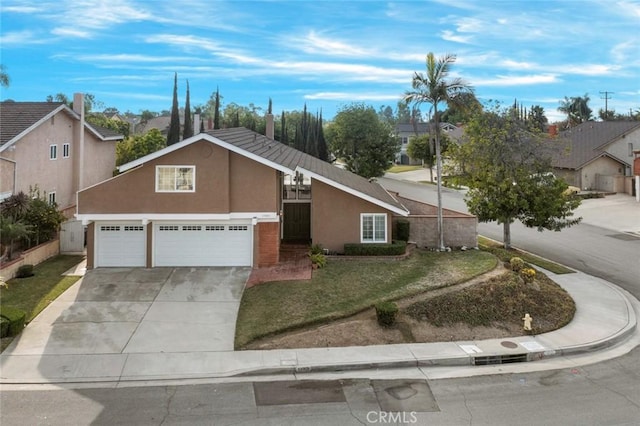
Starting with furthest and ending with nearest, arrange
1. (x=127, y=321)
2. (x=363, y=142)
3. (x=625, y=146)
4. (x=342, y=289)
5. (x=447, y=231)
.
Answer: (x=363, y=142)
(x=625, y=146)
(x=447, y=231)
(x=342, y=289)
(x=127, y=321)

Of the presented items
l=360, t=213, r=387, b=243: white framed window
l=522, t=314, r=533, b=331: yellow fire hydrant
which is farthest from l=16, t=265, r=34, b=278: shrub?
l=522, t=314, r=533, b=331: yellow fire hydrant

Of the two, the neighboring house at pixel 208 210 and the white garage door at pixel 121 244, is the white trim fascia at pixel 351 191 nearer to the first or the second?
the neighboring house at pixel 208 210

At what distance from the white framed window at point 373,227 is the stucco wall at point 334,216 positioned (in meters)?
0.18

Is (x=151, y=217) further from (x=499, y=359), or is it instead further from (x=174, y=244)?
(x=499, y=359)

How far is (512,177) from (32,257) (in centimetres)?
2203

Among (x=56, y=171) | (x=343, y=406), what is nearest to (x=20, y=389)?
(x=343, y=406)

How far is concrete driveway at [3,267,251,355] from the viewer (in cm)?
1359

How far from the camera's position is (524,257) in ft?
76.6

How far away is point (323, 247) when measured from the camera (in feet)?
72.4

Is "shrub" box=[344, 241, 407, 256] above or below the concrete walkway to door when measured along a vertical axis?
above

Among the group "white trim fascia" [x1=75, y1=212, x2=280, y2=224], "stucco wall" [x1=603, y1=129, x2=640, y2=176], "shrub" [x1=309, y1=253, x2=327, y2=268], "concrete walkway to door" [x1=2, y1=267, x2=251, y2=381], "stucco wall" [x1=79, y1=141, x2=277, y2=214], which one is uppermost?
"stucco wall" [x1=603, y1=129, x2=640, y2=176]

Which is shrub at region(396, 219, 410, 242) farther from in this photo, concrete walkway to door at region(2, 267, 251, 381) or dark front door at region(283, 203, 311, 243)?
concrete walkway to door at region(2, 267, 251, 381)

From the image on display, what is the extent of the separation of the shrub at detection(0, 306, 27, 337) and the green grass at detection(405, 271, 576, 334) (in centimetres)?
1151

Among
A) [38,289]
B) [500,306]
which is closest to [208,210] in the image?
[38,289]
